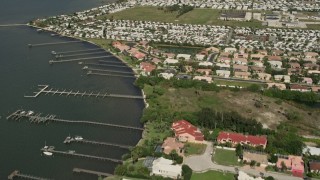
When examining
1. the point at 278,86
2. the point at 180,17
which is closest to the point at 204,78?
the point at 278,86

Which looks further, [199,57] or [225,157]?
[199,57]

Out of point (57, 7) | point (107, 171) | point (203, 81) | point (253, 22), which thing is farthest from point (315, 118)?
point (57, 7)

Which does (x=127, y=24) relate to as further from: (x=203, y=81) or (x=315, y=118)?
(x=315, y=118)

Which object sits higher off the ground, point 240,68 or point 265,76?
point 240,68

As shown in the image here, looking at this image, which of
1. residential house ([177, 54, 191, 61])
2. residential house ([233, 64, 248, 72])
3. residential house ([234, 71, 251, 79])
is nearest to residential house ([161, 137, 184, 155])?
residential house ([234, 71, 251, 79])

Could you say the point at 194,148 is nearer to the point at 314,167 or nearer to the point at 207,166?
the point at 207,166

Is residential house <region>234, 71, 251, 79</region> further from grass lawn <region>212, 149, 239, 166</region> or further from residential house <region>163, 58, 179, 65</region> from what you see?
grass lawn <region>212, 149, 239, 166</region>

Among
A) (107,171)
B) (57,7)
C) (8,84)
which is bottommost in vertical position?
(107,171)

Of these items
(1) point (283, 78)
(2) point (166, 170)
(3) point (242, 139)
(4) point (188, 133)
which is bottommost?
(2) point (166, 170)
